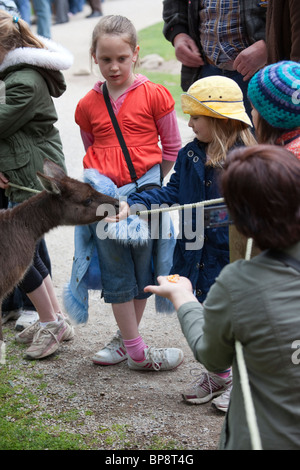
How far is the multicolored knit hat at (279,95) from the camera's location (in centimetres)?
277

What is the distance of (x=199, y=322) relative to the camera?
2271mm

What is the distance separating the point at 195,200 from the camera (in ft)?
11.8

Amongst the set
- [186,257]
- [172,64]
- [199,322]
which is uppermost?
[199,322]

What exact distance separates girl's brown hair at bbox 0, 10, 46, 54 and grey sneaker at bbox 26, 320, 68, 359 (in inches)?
80.7

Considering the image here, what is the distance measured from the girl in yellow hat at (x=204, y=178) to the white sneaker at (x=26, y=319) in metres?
1.64

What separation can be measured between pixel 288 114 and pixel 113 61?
149 centimetres

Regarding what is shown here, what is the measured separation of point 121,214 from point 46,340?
1.42m

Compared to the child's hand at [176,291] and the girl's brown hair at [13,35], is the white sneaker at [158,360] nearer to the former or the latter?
the child's hand at [176,291]

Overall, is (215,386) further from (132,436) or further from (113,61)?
(113,61)

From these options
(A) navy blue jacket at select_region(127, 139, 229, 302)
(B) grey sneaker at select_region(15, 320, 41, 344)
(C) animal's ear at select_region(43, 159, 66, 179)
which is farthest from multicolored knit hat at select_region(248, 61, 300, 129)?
(B) grey sneaker at select_region(15, 320, 41, 344)

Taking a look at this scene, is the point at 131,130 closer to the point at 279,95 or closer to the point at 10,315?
the point at 279,95

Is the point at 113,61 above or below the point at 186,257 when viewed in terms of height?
above
